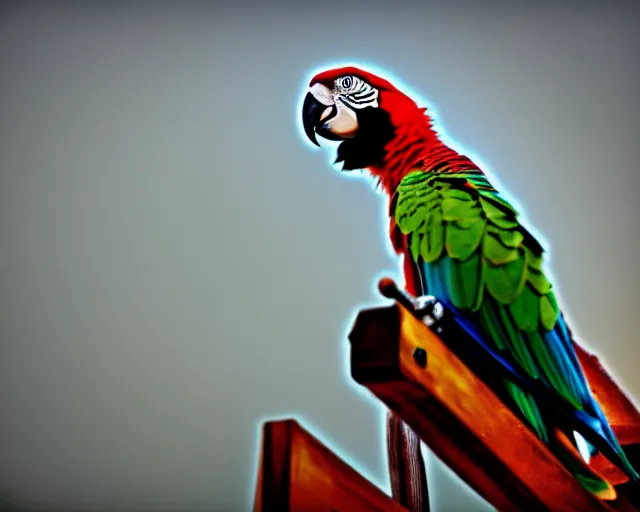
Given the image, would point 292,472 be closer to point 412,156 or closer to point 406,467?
point 406,467

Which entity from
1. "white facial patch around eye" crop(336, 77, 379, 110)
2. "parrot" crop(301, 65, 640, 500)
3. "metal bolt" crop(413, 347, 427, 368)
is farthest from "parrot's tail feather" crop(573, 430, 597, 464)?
"white facial patch around eye" crop(336, 77, 379, 110)

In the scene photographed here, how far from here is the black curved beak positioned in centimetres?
215

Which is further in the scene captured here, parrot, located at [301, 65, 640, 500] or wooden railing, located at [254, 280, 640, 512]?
parrot, located at [301, 65, 640, 500]

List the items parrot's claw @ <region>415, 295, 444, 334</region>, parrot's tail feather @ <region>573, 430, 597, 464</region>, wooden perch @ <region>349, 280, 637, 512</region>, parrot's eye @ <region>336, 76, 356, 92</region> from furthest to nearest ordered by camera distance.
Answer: parrot's eye @ <region>336, 76, 356, 92</region>, parrot's tail feather @ <region>573, 430, 597, 464</region>, parrot's claw @ <region>415, 295, 444, 334</region>, wooden perch @ <region>349, 280, 637, 512</region>

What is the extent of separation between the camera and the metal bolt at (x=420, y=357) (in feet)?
4.61

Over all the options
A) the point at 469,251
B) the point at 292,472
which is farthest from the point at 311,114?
the point at 292,472

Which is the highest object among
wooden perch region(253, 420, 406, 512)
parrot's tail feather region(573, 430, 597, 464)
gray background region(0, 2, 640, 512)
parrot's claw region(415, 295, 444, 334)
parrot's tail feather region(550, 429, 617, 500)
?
gray background region(0, 2, 640, 512)

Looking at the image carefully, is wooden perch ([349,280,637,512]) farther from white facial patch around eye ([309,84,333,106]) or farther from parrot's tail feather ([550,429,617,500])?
white facial patch around eye ([309,84,333,106])

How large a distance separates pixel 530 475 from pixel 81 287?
1.43 metres

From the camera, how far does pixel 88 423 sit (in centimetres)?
209

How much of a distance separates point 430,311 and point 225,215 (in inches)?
30.2

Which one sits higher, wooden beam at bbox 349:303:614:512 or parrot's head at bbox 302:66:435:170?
parrot's head at bbox 302:66:435:170

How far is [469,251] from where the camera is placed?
6.15ft

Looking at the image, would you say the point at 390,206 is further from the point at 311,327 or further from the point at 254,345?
the point at 254,345
